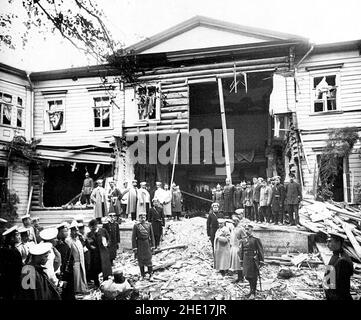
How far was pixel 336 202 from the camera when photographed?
16.4 ft

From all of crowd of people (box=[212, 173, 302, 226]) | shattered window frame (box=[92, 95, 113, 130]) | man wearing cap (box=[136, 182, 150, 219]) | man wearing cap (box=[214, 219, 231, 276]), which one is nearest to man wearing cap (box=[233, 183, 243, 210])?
crowd of people (box=[212, 173, 302, 226])

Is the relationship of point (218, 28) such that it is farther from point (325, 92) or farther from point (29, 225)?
point (29, 225)

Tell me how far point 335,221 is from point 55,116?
225 inches

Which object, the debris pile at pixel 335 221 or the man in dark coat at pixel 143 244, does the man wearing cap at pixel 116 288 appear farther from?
the debris pile at pixel 335 221

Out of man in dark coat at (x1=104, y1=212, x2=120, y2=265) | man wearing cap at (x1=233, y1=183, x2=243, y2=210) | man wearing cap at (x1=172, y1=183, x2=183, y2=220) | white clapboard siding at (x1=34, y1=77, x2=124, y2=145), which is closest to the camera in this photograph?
man in dark coat at (x1=104, y1=212, x2=120, y2=265)

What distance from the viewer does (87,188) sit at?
6031 mm

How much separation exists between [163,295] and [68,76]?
5518 mm

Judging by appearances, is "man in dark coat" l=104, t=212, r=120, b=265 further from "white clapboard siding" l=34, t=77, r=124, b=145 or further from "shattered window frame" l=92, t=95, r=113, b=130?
"shattered window frame" l=92, t=95, r=113, b=130

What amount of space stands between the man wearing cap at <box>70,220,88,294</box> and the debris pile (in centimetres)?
358

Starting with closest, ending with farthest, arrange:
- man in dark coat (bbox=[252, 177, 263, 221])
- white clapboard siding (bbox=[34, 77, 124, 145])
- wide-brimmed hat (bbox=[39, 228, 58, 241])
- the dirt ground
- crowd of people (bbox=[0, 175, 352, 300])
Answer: crowd of people (bbox=[0, 175, 352, 300]) < the dirt ground < wide-brimmed hat (bbox=[39, 228, 58, 241]) < white clapboard siding (bbox=[34, 77, 124, 145]) < man in dark coat (bbox=[252, 177, 263, 221])

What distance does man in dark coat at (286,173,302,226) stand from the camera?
578 cm
